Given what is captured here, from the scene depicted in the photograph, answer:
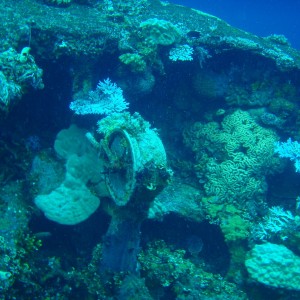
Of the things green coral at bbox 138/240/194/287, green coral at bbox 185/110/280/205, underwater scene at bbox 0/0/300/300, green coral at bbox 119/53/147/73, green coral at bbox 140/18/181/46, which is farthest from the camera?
green coral at bbox 140/18/181/46

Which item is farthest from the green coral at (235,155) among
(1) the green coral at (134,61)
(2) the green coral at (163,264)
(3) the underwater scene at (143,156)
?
(1) the green coral at (134,61)

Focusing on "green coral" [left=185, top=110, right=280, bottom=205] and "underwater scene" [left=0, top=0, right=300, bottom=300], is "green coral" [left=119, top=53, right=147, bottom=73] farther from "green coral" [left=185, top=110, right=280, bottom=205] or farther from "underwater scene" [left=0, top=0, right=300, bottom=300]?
"green coral" [left=185, top=110, right=280, bottom=205]

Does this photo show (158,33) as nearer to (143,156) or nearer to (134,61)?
(134,61)

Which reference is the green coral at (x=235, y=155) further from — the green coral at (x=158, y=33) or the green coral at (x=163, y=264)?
the green coral at (x=158, y=33)

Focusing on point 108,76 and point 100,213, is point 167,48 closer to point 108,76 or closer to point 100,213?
point 108,76

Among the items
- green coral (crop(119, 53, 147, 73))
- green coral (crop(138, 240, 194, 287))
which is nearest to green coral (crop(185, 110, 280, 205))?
green coral (crop(138, 240, 194, 287))

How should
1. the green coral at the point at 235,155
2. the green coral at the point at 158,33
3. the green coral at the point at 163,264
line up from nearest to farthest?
1. the green coral at the point at 163,264
2. the green coral at the point at 235,155
3. the green coral at the point at 158,33

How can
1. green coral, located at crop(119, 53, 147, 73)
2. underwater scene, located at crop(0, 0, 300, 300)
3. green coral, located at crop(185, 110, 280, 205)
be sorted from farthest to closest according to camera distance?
green coral, located at crop(185, 110, 280, 205), green coral, located at crop(119, 53, 147, 73), underwater scene, located at crop(0, 0, 300, 300)

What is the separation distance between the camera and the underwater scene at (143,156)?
459cm

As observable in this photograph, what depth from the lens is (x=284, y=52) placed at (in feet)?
24.9

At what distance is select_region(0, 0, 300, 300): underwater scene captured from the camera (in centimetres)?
459

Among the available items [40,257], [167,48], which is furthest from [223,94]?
[40,257]

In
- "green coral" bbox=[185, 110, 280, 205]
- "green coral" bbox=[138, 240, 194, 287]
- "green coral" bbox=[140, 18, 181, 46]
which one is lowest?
"green coral" bbox=[138, 240, 194, 287]

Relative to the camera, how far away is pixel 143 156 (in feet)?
13.6
